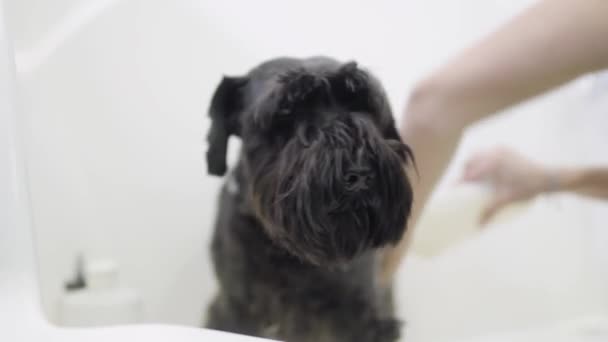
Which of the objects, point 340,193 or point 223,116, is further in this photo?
point 223,116

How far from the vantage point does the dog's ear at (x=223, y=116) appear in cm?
87

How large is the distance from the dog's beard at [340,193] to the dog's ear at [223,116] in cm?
12

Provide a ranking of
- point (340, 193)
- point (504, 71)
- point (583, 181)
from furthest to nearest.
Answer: point (583, 181), point (504, 71), point (340, 193)

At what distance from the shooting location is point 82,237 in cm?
118

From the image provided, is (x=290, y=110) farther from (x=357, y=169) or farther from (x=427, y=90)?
(x=427, y=90)

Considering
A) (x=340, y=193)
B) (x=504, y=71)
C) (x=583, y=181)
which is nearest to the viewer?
(x=340, y=193)

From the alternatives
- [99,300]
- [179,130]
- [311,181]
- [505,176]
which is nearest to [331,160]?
[311,181]

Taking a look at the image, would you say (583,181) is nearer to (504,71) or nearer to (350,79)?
(504,71)

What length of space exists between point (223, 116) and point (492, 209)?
80cm

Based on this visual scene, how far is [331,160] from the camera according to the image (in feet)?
2.35

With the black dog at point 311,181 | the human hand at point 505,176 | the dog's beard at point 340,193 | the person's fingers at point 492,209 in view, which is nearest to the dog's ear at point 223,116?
the black dog at point 311,181

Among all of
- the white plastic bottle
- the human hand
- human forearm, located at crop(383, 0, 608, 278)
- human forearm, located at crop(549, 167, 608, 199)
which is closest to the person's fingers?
the human hand

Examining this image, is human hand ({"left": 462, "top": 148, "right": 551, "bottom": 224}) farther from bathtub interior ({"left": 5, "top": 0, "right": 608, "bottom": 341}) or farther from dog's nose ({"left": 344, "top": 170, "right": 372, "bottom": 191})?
dog's nose ({"left": 344, "top": 170, "right": 372, "bottom": 191})

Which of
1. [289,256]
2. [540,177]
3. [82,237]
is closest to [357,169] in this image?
[289,256]
